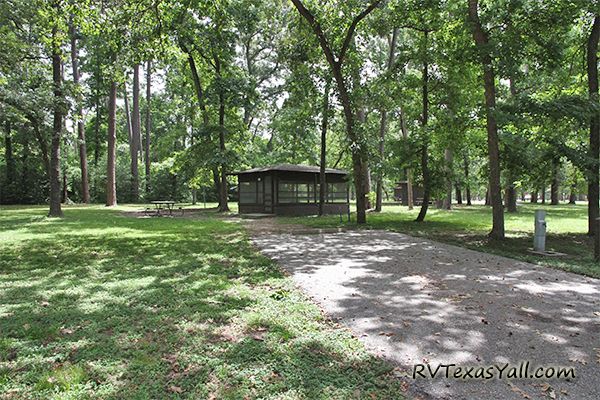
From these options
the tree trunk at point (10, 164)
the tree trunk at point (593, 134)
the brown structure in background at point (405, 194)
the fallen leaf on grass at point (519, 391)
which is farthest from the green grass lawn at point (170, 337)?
the brown structure in background at point (405, 194)

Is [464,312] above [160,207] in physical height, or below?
below

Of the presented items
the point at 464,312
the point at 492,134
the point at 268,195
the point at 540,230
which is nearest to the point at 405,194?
the point at 268,195

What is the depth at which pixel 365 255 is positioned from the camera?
7855mm

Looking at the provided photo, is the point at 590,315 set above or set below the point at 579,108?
below

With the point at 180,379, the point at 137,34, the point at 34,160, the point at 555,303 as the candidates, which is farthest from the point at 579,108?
the point at 34,160

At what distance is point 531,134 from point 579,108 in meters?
3.15

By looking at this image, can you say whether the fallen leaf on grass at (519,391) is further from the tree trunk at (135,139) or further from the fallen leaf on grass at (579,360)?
the tree trunk at (135,139)

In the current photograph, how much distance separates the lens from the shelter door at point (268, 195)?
2077 centimetres

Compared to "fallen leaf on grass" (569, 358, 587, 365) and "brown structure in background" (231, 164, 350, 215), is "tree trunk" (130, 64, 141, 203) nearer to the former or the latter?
"brown structure in background" (231, 164, 350, 215)

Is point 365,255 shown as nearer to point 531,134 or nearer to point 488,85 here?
point 488,85

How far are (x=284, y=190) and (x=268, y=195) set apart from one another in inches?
36.7

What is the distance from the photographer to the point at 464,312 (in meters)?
4.19

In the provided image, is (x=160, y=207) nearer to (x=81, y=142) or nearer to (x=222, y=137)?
(x=81, y=142)

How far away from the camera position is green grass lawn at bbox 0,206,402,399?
2.67 metres
